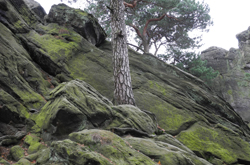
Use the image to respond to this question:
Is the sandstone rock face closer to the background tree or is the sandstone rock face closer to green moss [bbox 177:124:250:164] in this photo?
the background tree

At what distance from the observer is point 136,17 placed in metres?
17.9

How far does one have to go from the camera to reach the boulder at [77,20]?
1340 centimetres

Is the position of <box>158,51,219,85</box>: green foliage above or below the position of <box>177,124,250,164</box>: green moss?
above

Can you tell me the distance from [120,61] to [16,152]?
6100 millimetres

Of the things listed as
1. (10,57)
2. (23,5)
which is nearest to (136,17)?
(23,5)

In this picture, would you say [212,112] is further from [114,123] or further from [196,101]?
[114,123]

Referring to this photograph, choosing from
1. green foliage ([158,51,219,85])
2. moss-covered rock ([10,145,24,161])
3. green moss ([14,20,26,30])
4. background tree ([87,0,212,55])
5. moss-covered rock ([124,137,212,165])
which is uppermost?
background tree ([87,0,212,55])

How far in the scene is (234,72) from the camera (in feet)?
85.1

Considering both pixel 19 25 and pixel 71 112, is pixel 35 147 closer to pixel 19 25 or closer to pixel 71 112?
pixel 71 112

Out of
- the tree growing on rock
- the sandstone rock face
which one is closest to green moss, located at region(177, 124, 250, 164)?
the tree growing on rock

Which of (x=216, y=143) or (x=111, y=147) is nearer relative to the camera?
(x=111, y=147)

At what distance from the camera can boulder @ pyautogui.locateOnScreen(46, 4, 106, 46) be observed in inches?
527

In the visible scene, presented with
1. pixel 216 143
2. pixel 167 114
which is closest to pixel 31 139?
pixel 167 114

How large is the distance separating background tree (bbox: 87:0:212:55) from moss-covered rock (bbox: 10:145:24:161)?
443 inches
